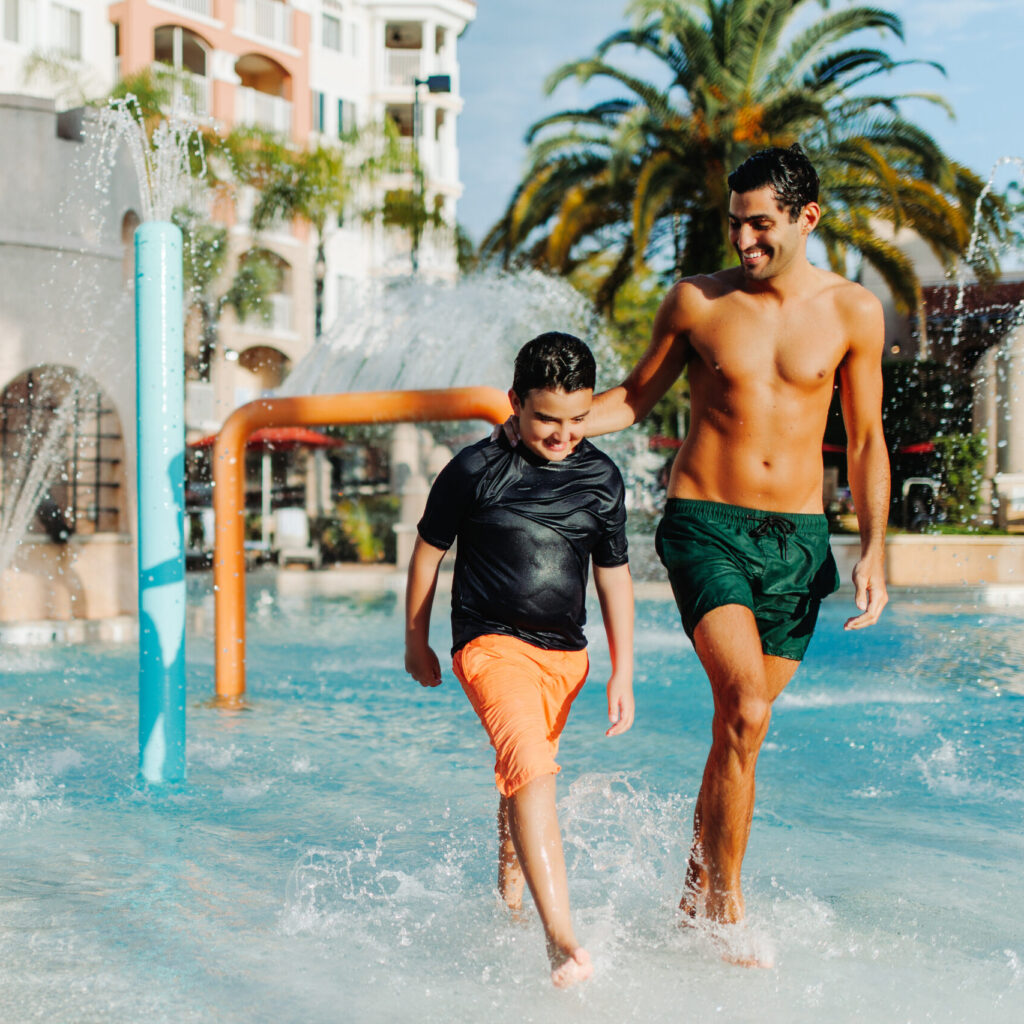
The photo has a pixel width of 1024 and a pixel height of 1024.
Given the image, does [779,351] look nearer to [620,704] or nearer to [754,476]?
[754,476]

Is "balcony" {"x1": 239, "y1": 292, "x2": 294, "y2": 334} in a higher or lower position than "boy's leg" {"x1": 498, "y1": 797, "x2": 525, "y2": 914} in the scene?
higher

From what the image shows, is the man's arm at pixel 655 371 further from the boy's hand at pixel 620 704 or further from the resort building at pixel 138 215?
the resort building at pixel 138 215

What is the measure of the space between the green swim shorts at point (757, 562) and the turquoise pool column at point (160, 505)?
219cm

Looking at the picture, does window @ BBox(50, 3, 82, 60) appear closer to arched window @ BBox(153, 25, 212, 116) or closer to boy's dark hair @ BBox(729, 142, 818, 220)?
arched window @ BBox(153, 25, 212, 116)

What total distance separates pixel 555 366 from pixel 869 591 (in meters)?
1.05

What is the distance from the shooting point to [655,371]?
3385 millimetres

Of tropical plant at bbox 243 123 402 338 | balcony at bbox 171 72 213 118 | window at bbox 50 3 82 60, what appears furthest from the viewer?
window at bbox 50 3 82 60

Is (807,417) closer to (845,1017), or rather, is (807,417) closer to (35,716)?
(845,1017)

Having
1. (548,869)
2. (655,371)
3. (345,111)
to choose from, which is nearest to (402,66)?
(345,111)

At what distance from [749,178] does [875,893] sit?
6.59ft

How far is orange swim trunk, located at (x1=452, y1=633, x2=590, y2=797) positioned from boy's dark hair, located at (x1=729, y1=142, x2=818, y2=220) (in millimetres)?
1271

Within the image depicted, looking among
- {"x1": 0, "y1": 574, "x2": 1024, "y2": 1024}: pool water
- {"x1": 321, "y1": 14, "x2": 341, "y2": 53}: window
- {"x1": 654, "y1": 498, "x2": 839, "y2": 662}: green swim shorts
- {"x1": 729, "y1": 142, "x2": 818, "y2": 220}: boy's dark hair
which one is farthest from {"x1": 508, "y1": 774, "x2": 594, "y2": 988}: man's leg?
{"x1": 321, "y1": 14, "x2": 341, "y2": 53}: window

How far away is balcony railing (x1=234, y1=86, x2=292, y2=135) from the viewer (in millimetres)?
38531

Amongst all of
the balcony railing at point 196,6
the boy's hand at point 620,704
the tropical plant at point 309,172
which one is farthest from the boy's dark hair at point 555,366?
the balcony railing at point 196,6
